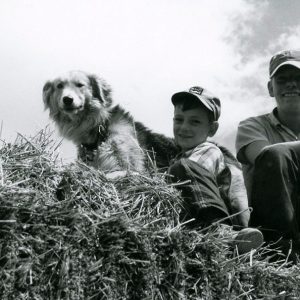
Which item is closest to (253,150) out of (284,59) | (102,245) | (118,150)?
(284,59)

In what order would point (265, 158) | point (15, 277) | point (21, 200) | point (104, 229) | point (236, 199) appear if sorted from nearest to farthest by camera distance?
point (15, 277)
point (21, 200)
point (104, 229)
point (265, 158)
point (236, 199)

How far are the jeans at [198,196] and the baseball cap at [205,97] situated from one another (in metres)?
1.22

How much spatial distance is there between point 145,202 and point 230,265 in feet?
1.71

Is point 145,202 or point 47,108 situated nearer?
point 145,202

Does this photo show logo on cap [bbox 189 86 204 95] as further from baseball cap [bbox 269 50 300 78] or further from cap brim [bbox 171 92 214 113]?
baseball cap [bbox 269 50 300 78]

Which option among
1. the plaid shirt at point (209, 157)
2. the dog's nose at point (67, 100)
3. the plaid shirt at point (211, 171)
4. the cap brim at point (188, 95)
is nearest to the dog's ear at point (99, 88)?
the dog's nose at point (67, 100)

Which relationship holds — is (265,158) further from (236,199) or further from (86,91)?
(86,91)

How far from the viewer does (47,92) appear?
28.2ft

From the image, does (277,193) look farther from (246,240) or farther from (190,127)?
(190,127)

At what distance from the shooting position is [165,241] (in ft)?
7.29

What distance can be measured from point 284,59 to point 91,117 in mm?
4691

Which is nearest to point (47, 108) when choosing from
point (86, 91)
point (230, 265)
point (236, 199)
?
point (86, 91)

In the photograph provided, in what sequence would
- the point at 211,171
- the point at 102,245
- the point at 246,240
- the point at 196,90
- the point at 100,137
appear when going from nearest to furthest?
the point at 102,245 → the point at 246,240 → the point at 211,171 → the point at 196,90 → the point at 100,137

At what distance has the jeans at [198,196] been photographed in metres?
2.83
